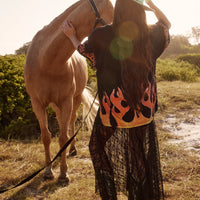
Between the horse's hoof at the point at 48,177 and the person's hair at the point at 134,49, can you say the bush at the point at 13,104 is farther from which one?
the person's hair at the point at 134,49

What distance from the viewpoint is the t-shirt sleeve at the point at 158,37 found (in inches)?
66.4

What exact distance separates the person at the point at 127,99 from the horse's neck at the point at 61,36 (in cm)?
14

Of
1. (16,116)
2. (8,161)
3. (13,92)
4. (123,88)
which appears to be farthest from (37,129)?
(123,88)

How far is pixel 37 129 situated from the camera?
4.82 meters

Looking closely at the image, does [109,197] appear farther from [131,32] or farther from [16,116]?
[16,116]

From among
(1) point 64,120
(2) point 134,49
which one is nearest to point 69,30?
(2) point 134,49

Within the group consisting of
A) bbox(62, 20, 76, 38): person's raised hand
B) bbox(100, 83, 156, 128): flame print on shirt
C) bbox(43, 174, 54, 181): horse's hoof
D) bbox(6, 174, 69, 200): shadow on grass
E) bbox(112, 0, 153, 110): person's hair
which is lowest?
bbox(6, 174, 69, 200): shadow on grass

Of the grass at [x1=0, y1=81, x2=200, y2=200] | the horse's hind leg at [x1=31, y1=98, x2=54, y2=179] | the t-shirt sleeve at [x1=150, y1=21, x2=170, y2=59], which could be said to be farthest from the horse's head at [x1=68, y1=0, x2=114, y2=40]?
the grass at [x1=0, y1=81, x2=200, y2=200]

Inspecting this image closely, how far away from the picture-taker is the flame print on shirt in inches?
67.9

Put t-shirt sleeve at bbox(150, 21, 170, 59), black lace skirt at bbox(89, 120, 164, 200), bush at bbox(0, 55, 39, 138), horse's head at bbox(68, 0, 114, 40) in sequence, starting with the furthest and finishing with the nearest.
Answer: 1. bush at bbox(0, 55, 39, 138)
2. horse's head at bbox(68, 0, 114, 40)
3. black lace skirt at bbox(89, 120, 164, 200)
4. t-shirt sleeve at bbox(150, 21, 170, 59)

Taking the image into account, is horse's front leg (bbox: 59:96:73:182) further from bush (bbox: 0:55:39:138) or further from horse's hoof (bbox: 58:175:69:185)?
bush (bbox: 0:55:39:138)

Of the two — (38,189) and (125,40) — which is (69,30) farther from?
(38,189)

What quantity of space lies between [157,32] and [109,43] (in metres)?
0.38

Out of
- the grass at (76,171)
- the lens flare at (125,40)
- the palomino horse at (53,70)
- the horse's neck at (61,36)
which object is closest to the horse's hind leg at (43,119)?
the palomino horse at (53,70)
